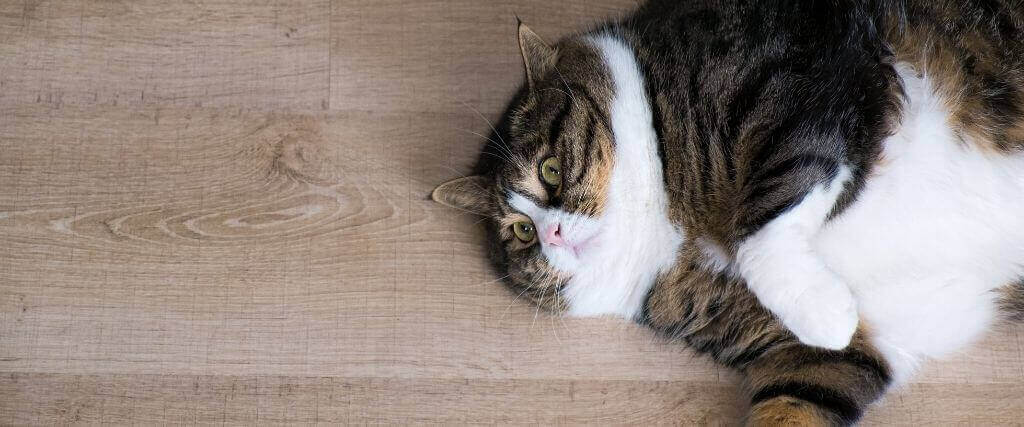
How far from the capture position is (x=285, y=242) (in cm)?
189

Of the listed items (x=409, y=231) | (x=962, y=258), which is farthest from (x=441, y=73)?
(x=962, y=258)

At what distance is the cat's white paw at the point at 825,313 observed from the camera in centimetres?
142

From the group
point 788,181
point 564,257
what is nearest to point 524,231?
point 564,257

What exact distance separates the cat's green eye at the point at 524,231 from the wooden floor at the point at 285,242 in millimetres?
212

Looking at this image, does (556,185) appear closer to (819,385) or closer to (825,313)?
(825,313)

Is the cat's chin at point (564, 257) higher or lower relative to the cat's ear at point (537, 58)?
lower

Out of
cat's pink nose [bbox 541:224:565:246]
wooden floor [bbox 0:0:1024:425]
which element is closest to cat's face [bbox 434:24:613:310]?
cat's pink nose [bbox 541:224:565:246]

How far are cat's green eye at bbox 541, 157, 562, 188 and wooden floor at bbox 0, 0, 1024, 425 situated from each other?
351 millimetres

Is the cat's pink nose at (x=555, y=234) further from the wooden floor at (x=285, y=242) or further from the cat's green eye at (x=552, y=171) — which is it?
the wooden floor at (x=285, y=242)

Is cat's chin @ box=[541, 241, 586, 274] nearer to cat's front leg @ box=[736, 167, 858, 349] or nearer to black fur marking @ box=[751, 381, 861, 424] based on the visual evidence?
cat's front leg @ box=[736, 167, 858, 349]

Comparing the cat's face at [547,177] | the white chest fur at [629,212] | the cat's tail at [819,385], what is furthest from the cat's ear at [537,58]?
the cat's tail at [819,385]

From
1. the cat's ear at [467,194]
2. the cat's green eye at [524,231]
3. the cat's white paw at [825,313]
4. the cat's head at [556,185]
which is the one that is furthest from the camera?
the cat's ear at [467,194]

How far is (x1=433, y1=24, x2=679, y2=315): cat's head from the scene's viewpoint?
1556mm

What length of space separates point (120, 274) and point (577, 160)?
1140mm
